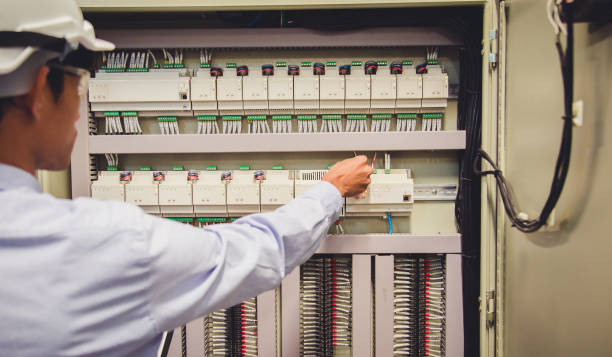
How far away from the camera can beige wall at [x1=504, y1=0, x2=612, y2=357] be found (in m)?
0.70

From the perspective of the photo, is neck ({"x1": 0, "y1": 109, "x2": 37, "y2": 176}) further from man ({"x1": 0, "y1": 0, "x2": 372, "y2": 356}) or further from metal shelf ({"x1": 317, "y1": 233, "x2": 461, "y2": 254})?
metal shelf ({"x1": 317, "y1": 233, "x2": 461, "y2": 254})

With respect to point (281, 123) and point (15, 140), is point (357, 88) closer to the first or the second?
point (281, 123)

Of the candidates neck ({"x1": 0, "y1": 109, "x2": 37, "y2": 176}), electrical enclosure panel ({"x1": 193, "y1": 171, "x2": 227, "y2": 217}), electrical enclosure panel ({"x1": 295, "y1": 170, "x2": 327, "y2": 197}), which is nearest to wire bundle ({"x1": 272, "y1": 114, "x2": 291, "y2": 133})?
electrical enclosure panel ({"x1": 295, "y1": 170, "x2": 327, "y2": 197})

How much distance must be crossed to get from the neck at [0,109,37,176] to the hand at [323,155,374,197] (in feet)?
2.66

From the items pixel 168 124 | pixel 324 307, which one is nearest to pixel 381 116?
pixel 324 307

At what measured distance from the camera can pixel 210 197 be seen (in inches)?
54.6

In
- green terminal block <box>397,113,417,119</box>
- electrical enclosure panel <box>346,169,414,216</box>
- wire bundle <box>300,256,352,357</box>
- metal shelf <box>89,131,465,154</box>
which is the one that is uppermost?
green terminal block <box>397,113,417,119</box>

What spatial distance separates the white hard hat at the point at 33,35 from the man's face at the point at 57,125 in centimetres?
5

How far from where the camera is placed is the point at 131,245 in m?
0.56

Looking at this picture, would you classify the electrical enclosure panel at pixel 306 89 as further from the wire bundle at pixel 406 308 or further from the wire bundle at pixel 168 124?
the wire bundle at pixel 406 308

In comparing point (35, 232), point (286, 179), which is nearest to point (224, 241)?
point (35, 232)

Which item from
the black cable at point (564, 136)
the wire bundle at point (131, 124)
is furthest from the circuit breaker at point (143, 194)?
the black cable at point (564, 136)

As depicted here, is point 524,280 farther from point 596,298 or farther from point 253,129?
point 253,129

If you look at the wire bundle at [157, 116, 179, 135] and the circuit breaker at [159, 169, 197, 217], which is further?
the wire bundle at [157, 116, 179, 135]
